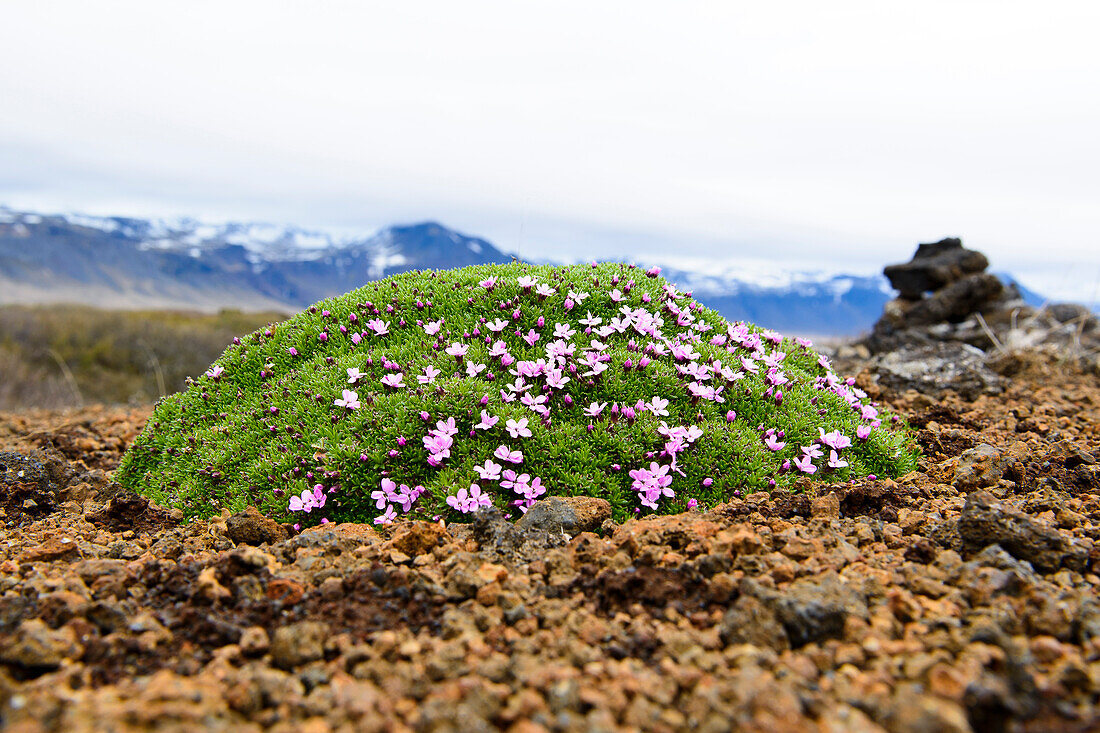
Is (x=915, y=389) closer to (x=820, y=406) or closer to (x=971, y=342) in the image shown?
(x=820, y=406)

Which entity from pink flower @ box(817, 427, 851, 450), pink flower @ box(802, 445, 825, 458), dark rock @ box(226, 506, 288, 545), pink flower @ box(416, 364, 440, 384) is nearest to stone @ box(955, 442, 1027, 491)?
pink flower @ box(817, 427, 851, 450)

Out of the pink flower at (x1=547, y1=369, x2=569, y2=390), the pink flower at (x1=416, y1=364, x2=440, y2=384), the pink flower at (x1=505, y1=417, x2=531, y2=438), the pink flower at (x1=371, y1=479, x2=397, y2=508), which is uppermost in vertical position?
the pink flower at (x1=547, y1=369, x2=569, y2=390)

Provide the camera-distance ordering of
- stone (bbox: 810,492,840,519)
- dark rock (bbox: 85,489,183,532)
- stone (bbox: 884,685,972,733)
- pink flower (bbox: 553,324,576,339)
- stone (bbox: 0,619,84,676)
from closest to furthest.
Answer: stone (bbox: 884,685,972,733)
stone (bbox: 0,619,84,676)
stone (bbox: 810,492,840,519)
dark rock (bbox: 85,489,183,532)
pink flower (bbox: 553,324,576,339)

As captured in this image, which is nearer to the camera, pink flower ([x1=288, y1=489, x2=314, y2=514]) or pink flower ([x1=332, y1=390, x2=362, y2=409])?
pink flower ([x1=288, y1=489, x2=314, y2=514])

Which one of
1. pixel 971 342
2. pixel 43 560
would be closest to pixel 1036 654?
pixel 43 560

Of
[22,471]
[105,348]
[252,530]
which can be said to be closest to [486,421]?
[252,530]

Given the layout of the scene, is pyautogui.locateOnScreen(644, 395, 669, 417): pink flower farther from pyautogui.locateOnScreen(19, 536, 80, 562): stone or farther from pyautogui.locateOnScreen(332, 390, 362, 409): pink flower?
pyautogui.locateOnScreen(19, 536, 80, 562): stone
